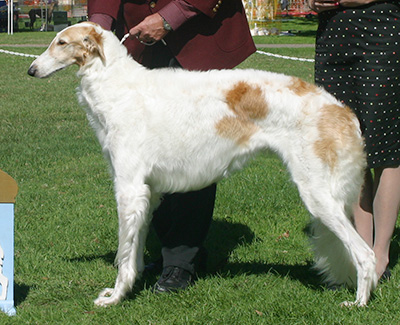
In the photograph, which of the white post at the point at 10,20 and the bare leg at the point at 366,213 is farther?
the white post at the point at 10,20

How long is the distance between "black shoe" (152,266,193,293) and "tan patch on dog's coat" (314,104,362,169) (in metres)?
1.27

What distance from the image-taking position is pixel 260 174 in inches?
259

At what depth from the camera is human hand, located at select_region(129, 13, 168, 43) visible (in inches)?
154

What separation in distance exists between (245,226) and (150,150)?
70.8 inches

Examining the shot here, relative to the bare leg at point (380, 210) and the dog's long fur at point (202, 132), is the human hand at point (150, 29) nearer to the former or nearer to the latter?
the dog's long fur at point (202, 132)

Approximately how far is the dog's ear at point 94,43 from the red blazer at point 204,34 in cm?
45

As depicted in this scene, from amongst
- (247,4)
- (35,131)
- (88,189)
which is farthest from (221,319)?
(247,4)

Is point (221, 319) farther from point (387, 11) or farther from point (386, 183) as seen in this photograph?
point (387, 11)

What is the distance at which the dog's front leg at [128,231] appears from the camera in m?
3.75

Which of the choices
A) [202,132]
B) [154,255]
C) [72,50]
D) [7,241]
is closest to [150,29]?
[72,50]

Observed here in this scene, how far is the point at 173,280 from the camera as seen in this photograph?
4.17 metres

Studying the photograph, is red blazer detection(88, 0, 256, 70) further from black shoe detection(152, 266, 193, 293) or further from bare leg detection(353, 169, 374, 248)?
black shoe detection(152, 266, 193, 293)

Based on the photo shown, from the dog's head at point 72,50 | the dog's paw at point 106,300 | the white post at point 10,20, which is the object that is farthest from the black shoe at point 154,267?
the white post at point 10,20

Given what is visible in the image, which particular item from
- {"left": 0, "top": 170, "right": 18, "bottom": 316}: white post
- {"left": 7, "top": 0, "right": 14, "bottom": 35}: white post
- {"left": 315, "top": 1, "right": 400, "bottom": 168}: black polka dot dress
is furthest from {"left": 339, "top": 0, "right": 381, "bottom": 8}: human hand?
{"left": 7, "top": 0, "right": 14, "bottom": 35}: white post
